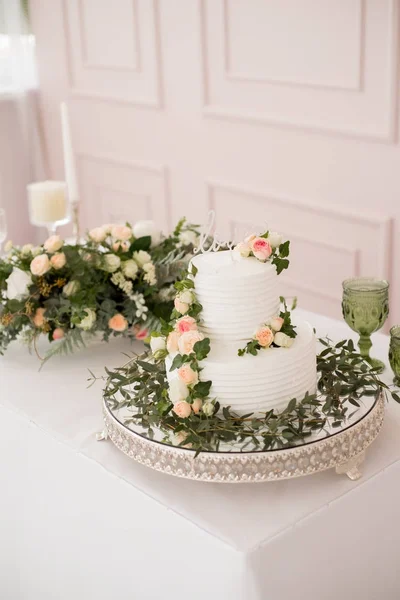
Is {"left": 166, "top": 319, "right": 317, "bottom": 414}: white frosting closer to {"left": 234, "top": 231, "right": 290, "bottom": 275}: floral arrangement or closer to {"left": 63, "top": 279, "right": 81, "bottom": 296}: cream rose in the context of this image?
{"left": 234, "top": 231, "right": 290, "bottom": 275}: floral arrangement

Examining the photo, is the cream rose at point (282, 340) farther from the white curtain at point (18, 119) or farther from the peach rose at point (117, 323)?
the white curtain at point (18, 119)

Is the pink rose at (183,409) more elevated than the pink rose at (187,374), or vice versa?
the pink rose at (187,374)

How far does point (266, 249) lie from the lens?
119cm

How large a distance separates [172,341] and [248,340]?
112mm

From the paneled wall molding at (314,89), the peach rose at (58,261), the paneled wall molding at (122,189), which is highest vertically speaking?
the paneled wall molding at (314,89)

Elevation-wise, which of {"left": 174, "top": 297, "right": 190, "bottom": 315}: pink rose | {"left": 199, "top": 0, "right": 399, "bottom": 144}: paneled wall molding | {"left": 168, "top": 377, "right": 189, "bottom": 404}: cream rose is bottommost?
{"left": 168, "top": 377, "right": 189, "bottom": 404}: cream rose

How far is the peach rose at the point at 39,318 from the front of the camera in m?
1.58

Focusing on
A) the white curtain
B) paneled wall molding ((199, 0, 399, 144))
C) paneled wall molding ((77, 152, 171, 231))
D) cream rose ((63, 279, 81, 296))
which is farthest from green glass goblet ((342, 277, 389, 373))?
the white curtain

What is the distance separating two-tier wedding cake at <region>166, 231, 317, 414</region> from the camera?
1143 mm

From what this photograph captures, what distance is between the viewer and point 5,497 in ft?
4.84

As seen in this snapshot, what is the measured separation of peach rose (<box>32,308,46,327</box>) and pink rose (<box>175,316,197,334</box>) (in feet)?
1.63

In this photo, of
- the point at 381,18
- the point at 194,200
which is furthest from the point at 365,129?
the point at 194,200

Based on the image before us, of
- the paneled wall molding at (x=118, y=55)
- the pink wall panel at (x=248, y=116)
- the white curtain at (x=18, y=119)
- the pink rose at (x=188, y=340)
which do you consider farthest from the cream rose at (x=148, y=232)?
the white curtain at (x=18, y=119)

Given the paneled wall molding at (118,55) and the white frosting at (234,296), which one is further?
the paneled wall molding at (118,55)
